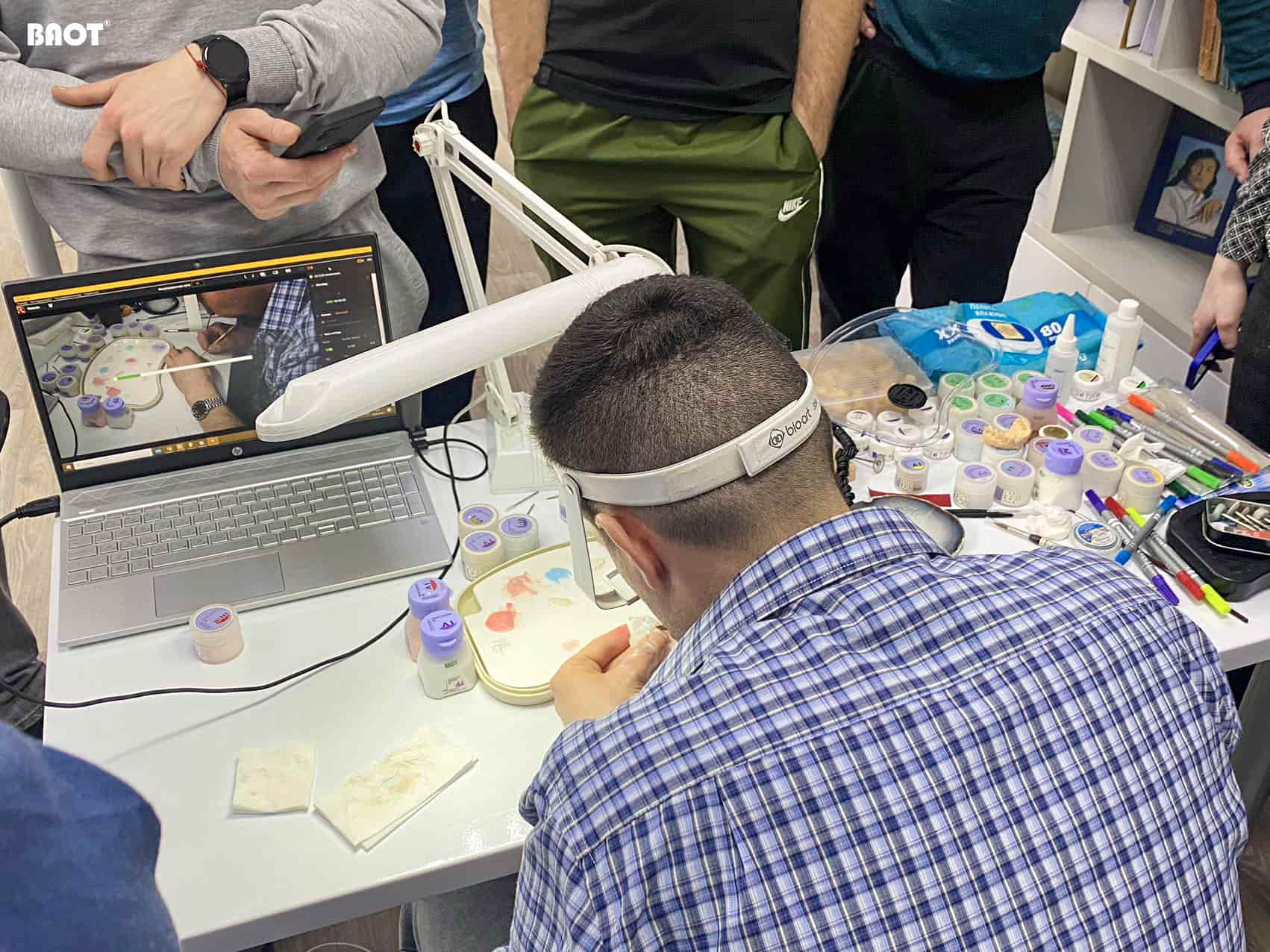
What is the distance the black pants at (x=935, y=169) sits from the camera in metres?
2.01

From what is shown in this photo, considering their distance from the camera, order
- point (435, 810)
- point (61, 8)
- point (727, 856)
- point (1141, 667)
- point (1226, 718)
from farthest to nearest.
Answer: point (61, 8) < point (435, 810) < point (1226, 718) < point (1141, 667) < point (727, 856)

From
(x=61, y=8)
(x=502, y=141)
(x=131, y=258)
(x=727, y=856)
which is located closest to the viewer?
(x=727, y=856)

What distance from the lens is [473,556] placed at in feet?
4.53

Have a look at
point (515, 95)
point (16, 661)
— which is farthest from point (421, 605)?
point (515, 95)

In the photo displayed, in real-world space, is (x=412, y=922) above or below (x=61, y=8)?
below

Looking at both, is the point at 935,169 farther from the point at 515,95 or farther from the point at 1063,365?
the point at 515,95

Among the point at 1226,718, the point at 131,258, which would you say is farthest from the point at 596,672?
the point at 131,258

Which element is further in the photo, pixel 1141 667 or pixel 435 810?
pixel 435 810

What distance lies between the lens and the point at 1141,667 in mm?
817

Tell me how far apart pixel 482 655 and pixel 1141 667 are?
27.4 inches

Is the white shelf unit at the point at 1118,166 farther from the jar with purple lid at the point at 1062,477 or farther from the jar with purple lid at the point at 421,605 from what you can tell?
the jar with purple lid at the point at 421,605

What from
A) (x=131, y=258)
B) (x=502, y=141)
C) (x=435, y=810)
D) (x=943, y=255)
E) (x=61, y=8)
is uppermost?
(x=61, y=8)

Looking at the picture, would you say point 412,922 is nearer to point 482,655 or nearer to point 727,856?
point 482,655

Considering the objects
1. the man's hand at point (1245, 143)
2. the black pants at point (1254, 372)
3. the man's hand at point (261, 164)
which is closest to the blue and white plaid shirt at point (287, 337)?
the man's hand at point (261, 164)
